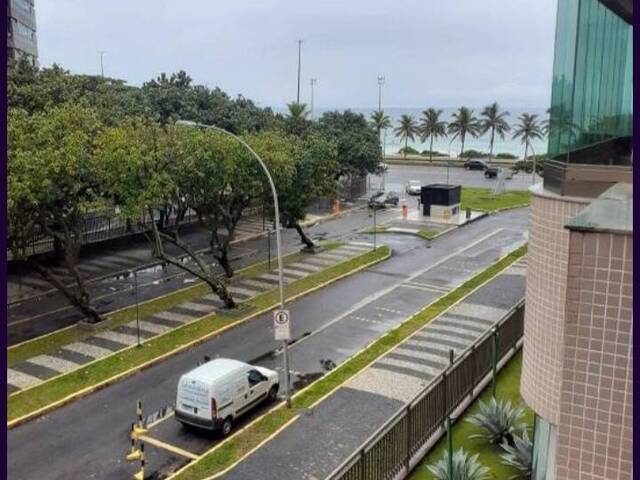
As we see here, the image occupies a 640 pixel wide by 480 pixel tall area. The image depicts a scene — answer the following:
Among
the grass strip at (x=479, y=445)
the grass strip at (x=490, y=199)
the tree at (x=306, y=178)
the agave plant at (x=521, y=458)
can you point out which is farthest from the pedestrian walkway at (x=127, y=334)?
the grass strip at (x=490, y=199)

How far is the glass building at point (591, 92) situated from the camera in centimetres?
802

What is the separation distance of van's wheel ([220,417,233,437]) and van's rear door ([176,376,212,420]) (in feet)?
1.72

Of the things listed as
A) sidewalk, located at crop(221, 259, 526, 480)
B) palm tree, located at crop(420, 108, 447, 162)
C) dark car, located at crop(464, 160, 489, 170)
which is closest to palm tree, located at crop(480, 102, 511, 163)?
palm tree, located at crop(420, 108, 447, 162)

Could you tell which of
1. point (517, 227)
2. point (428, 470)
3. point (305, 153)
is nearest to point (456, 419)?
point (428, 470)

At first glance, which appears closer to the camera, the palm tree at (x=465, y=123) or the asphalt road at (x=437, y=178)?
the asphalt road at (x=437, y=178)

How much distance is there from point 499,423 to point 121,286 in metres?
20.4

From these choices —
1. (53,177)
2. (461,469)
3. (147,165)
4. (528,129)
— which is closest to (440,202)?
(147,165)

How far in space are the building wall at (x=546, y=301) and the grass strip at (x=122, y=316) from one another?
1693 cm

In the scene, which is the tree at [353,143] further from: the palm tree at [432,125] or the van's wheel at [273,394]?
the palm tree at [432,125]

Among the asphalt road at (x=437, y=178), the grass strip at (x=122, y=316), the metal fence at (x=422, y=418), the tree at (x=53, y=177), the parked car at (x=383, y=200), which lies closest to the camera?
the metal fence at (x=422, y=418)

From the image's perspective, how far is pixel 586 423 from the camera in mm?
5070

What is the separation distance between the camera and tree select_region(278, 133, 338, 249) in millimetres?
31094

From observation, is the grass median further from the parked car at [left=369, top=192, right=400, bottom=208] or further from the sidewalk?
the parked car at [left=369, top=192, right=400, bottom=208]

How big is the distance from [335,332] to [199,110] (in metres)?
31.3
